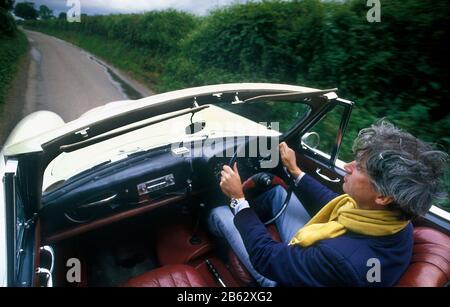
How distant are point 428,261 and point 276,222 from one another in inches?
43.5

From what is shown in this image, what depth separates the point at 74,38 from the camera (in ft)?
92.6

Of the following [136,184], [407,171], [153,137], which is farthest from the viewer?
[153,137]

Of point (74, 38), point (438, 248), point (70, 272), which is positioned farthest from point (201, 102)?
point (74, 38)

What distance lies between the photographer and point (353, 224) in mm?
1494

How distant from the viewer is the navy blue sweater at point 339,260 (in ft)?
4.63

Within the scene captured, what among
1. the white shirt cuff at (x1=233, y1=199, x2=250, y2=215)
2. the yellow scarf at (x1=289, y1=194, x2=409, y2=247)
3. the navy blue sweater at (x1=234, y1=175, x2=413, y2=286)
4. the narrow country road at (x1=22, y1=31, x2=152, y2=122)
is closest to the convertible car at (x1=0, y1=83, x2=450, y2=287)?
the navy blue sweater at (x1=234, y1=175, x2=413, y2=286)

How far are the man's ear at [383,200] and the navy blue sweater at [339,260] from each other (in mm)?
158

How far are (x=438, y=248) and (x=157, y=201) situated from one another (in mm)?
1737

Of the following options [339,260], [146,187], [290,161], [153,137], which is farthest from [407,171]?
[153,137]

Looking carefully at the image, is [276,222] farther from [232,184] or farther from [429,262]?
[429,262]

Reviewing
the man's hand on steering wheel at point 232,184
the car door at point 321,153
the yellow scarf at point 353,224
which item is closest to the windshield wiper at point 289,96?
the car door at point 321,153

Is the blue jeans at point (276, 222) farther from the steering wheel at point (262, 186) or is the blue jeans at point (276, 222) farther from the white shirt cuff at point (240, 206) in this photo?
the white shirt cuff at point (240, 206)

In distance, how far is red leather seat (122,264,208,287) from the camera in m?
1.88

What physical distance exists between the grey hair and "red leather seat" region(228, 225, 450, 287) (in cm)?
28
